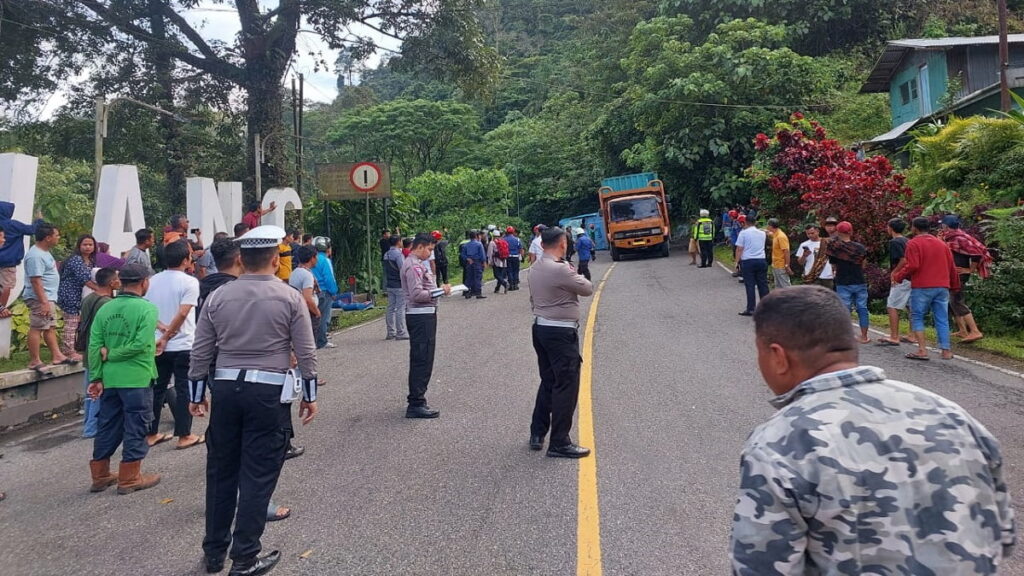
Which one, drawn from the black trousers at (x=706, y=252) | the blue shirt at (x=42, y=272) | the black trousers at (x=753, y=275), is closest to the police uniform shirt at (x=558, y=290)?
the blue shirt at (x=42, y=272)

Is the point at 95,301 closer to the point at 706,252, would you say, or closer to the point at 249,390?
the point at 249,390

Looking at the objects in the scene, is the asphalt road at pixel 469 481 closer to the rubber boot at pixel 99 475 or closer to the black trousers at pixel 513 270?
the rubber boot at pixel 99 475

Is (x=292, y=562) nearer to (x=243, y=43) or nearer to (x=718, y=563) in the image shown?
(x=718, y=563)

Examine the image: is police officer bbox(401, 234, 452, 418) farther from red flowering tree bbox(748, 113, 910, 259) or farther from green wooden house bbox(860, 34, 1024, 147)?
green wooden house bbox(860, 34, 1024, 147)

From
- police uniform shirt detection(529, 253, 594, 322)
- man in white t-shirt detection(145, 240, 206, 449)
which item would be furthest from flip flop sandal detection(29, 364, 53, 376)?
police uniform shirt detection(529, 253, 594, 322)

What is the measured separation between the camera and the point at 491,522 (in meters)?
4.43

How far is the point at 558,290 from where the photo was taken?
5676mm

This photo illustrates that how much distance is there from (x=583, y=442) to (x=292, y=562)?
8.86 ft

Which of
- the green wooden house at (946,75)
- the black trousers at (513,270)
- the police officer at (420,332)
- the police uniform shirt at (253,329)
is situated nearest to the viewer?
the police uniform shirt at (253,329)

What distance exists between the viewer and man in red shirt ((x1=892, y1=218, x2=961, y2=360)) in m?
8.62

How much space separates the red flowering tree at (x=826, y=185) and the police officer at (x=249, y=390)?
41.4 feet

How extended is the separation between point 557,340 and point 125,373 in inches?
130

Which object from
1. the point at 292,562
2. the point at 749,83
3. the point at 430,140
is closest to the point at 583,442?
the point at 292,562

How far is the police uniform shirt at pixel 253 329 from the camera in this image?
3943 millimetres
